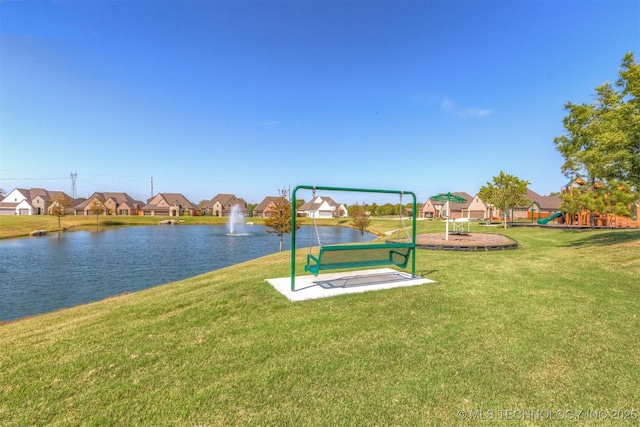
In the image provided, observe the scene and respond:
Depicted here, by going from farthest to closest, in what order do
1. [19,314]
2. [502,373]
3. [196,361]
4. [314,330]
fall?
[19,314], [314,330], [196,361], [502,373]

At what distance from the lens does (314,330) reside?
4531 millimetres

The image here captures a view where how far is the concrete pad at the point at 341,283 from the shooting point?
6345 mm

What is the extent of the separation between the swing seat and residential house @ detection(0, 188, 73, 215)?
107 meters

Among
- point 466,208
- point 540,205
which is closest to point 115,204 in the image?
point 466,208

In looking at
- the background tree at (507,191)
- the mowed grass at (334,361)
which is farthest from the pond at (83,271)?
the background tree at (507,191)

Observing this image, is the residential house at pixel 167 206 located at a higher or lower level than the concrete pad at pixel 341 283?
higher

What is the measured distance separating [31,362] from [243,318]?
2.81 meters

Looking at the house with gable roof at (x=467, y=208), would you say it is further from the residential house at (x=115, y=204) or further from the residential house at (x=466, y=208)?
the residential house at (x=115, y=204)

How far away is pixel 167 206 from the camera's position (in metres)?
93.0

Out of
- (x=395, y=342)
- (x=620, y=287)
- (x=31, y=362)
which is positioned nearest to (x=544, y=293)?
(x=620, y=287)

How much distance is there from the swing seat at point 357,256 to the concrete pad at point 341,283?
42cm

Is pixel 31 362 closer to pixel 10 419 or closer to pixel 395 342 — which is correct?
pixel 10 419

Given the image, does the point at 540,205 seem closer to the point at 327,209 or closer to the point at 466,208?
the point at 466,208

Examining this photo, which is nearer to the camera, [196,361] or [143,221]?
[196,361]
